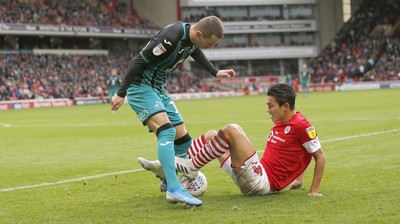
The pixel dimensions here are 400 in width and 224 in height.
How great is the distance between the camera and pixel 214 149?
24.6ft

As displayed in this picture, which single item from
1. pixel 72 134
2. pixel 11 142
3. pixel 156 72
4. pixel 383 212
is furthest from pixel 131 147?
pixel 383 212

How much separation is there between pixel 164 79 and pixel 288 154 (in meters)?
1.67

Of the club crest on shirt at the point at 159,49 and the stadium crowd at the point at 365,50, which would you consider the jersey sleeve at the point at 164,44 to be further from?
the stadium crowd at the point at 365,50

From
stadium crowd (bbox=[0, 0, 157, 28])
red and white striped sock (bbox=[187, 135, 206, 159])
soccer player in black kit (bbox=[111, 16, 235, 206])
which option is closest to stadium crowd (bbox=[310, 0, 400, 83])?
stadium crowd (bbox=[0, 0, 157, 28])

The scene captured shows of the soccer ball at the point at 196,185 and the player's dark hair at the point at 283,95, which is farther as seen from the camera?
the soccer ball at the point at 196,185

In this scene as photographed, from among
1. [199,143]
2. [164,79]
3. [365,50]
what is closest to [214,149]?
[199,143]

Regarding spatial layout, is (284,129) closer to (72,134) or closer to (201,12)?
(72,134)

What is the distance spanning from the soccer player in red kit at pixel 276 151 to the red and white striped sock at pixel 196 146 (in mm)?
220

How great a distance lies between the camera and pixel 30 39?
68.0m

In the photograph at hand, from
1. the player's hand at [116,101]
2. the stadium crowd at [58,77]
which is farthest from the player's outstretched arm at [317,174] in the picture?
the stadium crowd at [58,77]

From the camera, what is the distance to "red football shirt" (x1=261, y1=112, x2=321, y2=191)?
24.4 ft

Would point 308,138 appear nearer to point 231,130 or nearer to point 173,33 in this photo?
point 231,130

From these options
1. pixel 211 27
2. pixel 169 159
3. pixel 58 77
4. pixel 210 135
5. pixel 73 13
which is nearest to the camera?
pixel 211 27

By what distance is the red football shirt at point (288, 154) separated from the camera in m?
7.43
